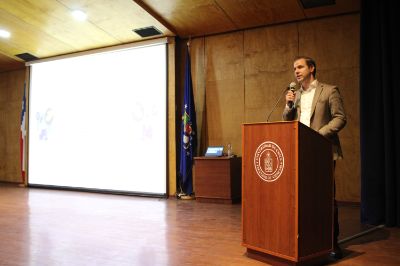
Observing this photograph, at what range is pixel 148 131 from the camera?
5828mm

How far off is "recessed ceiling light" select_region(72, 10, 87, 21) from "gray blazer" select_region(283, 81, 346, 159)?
4.03m

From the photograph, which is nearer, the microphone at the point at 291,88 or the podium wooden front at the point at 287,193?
the podium wooden front at the point at 287,193

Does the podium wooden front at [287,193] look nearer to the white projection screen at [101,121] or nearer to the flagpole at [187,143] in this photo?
the flagpole at [187,143]

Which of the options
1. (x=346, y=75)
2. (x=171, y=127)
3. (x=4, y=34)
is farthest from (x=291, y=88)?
(x=4, y=34)

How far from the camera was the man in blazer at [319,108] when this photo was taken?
2426mm

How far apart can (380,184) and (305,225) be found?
6.44ft

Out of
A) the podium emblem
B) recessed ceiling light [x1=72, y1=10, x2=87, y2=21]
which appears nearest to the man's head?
the podium emblem

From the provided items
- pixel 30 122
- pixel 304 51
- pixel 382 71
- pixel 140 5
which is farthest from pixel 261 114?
pixel 30 122

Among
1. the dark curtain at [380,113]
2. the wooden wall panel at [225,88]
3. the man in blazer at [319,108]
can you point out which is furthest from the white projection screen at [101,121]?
the man in blazer at [319,108]

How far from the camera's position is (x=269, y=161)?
224cm

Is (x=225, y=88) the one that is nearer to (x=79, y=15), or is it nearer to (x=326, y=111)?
(x=79, y=15)

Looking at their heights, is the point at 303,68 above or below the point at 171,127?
above

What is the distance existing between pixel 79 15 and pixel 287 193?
458cm

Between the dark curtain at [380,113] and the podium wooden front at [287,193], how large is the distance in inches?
60.1
